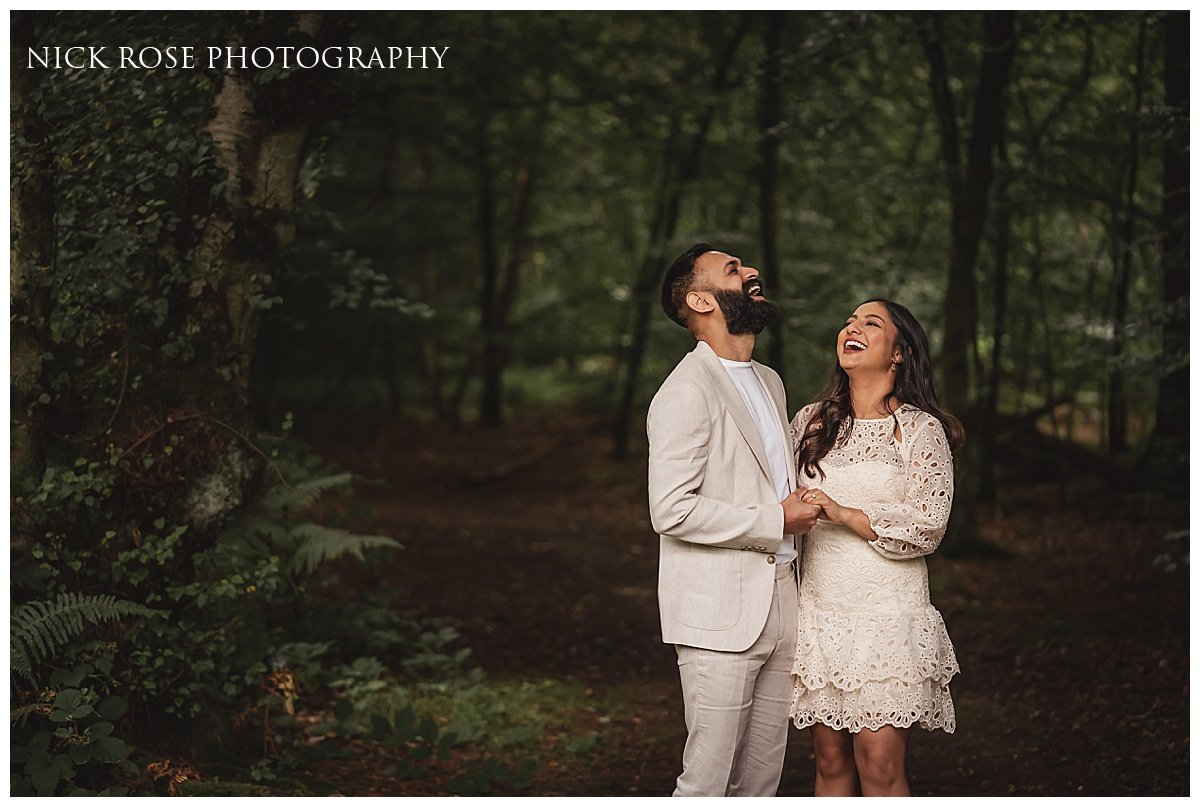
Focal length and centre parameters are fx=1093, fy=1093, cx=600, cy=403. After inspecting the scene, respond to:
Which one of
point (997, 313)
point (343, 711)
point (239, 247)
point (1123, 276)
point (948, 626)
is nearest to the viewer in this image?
point (239, 247)

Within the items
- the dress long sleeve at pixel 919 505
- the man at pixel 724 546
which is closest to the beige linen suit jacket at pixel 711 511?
the man at pixel 724 546

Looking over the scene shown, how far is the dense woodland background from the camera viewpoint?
14.5ft

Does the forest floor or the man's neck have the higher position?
the man's neck

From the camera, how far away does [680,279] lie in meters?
3.71

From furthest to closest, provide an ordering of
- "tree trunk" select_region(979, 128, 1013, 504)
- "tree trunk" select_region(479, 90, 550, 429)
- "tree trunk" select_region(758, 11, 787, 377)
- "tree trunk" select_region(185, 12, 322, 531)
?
"tree trunk" select_region(479, 90, 550, 429), "tree trunk" select_region(758, 11, 787, 377), "tree trunk" select_region(979, 128, 1013, 504), "tree trunk" select_region(185, 12, 322, 531)

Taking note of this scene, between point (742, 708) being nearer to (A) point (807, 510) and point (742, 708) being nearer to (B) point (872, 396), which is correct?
(A) point (807, 510)

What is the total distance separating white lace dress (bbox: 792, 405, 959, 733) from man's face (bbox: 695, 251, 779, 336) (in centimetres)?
51

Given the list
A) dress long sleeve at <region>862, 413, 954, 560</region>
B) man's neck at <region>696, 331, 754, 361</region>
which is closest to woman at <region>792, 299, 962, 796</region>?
dress long sleeve at <region>862, 413, 954, 560</region>

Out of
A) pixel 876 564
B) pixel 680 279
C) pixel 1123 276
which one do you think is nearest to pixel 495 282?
pixel 1123 276

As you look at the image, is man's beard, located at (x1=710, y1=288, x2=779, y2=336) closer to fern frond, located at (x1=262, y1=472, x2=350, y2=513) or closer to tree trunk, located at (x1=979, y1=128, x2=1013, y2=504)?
fern frond, located at (x1=262, y1=472, x2=350, y2=513)

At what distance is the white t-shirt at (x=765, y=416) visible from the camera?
3676mm

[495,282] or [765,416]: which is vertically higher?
[495,282]

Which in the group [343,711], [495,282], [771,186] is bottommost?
[343,711]

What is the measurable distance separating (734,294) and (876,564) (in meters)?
1.00
